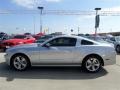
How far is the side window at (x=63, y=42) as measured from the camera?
987 centimetres

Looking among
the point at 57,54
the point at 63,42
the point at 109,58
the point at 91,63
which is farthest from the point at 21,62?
the point at 109,58

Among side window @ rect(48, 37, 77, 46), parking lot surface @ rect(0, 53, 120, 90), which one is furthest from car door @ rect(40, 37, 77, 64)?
parking lot surface @ rect(0, 53, 120, 90)

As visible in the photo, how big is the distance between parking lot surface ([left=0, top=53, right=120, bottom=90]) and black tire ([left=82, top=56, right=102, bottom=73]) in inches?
9.3

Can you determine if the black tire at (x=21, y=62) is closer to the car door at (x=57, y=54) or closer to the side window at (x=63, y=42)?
the car door at (x=57, y=54)

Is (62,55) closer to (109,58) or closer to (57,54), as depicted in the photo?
(57,54)

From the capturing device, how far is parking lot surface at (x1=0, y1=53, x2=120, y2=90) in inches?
290

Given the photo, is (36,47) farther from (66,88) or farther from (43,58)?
(66,88)

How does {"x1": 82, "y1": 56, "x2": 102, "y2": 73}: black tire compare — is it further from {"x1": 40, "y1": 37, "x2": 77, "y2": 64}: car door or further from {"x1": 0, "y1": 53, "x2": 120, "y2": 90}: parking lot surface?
{"x1": 40, "y1": 37, "x2": 77, "y2": 64}: car door

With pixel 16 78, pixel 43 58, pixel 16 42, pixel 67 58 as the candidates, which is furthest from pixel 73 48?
pixel 16 42

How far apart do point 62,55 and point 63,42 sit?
22.3 inches

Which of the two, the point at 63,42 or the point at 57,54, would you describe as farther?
the point at 63,42

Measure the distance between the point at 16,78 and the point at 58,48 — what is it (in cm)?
222

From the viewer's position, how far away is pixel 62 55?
9727 mm

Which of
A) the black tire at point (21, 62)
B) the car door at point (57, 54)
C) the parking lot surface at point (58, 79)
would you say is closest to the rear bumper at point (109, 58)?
the parking lot surface at point (58, 79)
